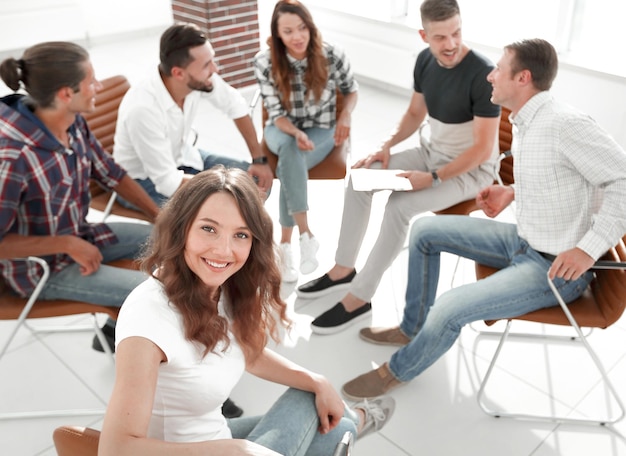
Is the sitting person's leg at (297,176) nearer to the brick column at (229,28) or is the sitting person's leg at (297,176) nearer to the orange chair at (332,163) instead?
the orange chair at (332,163)

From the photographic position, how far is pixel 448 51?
3006mm

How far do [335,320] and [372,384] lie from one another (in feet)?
1.54

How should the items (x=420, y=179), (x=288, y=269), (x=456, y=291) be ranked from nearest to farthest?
1. (x=456, y=291)
2. (x=420, y=179)
3. (x=288, y=269)

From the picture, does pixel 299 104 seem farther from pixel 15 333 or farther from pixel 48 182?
pixel 15 333

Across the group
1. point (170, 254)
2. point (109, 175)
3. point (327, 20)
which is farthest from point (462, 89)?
point (327, 20)

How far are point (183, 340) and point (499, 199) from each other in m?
1.59

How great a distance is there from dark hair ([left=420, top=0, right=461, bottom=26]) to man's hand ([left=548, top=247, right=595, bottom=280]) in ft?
3.95

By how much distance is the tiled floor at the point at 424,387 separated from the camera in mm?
2539

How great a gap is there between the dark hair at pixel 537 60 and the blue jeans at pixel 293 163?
1.19 m

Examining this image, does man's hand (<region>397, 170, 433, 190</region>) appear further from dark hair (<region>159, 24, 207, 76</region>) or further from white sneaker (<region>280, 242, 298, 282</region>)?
dark hair (<region>159, 24, 207, 76</region>)

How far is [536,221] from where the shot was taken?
254 cm

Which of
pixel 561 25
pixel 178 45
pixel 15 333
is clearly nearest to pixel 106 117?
pixel 178 45

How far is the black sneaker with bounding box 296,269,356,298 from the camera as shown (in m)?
3.35

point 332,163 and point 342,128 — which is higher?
point 342,128
